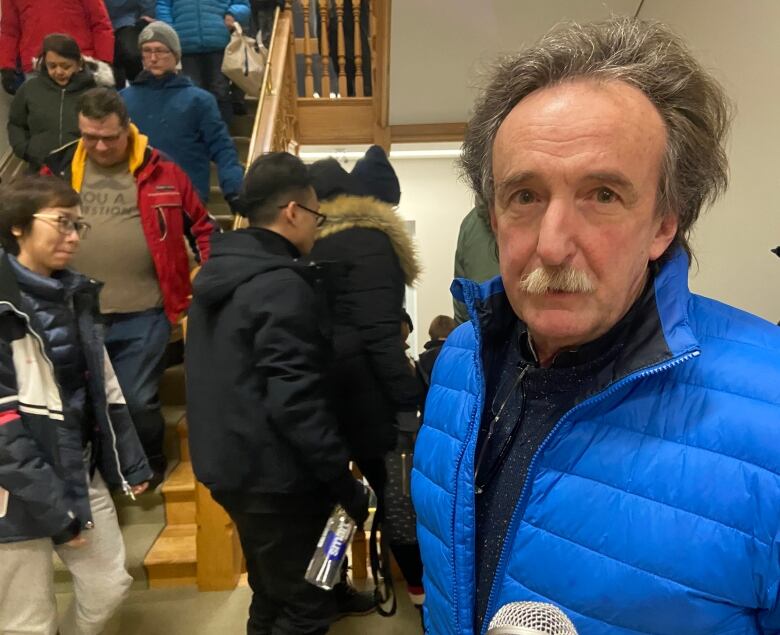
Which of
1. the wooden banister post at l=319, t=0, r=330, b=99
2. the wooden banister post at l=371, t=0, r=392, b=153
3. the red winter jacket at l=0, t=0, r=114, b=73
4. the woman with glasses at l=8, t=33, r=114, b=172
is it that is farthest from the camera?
the wooden banister post at l=319, t=0, r=330, b=99

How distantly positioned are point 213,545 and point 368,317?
1.27m

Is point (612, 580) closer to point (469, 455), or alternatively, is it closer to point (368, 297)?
point (469, 455)

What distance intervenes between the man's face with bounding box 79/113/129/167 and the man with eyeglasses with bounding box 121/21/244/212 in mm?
565

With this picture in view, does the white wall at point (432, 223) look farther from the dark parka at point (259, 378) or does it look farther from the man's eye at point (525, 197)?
the man's eye at point (525, 197)

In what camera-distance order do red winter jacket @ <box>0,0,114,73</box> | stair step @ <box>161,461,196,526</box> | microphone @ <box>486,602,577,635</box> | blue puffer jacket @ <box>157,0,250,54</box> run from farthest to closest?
blue puffer jacket @ <box>157,0,250,54</box> < red winter jacket @ <box>0,0,114,73</box> < stair step @ <box>161,461,196,526</box> < microphone @ <box>486,602,577,635</box>

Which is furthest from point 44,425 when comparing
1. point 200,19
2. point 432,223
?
point 432,223

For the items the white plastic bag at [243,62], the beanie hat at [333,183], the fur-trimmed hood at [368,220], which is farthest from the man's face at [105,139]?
the white plastic bag at [243,62]

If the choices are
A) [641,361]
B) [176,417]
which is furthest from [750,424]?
[176,417]

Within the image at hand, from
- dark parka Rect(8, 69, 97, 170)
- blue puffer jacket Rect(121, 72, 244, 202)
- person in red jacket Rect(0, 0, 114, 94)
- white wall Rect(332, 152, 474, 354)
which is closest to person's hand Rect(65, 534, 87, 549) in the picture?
blue puffer jacket Rect(121, 72, 244, 202)

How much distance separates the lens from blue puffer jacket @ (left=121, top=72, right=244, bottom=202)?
2881 mm

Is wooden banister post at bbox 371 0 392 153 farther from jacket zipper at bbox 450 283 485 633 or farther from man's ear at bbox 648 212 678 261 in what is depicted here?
man's ear at bbox 648 212 678 261

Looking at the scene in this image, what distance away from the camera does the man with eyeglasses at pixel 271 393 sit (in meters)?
1.44

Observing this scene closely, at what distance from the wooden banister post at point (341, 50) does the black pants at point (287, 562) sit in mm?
4120

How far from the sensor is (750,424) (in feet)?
1.87
